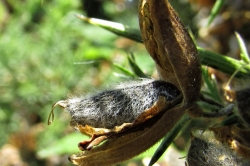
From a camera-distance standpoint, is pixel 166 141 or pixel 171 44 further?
pixel 166 141

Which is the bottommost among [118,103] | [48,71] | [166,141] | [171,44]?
[48,71]

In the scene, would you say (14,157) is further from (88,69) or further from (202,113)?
(202,113)

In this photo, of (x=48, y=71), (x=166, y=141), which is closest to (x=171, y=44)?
(x=166, y=141)

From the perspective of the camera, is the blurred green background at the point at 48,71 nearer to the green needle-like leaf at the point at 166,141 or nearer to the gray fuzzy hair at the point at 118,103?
the green needle-like leaf at the point at 166,141

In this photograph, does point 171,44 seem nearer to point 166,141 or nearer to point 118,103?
point 118,103

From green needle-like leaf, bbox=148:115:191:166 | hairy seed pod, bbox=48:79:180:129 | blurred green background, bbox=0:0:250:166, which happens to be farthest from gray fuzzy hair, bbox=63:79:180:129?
blurred green background, bbox=0:0:250:166

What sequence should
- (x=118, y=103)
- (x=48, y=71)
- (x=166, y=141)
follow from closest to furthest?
1. (x=118, y=103)
2. (x=166, y=141)
3. (x=48, y=71)

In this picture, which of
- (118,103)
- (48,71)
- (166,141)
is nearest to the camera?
(118,103)

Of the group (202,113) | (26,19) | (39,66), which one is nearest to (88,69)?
(39,66)

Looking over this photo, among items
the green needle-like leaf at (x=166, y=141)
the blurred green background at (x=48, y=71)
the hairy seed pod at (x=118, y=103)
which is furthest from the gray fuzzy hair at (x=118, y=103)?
the blurred green background at (x=48, y=71)
